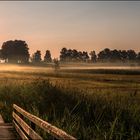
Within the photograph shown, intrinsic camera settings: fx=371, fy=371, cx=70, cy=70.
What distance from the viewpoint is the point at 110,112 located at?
14.2 m

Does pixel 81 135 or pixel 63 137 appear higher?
pixel 63 137

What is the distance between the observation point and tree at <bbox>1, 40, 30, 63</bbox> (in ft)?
575

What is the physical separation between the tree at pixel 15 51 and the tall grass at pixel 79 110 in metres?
154

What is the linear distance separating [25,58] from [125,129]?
6756 inches

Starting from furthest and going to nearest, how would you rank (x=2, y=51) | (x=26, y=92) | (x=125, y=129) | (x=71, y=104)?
(x=2, y=51) < (x=26, y=92) < (x=71, y=104) < (x=125, y=129)

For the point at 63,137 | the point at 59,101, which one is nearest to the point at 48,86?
the point at 59,101

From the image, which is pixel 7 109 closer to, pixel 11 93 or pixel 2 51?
pixel 11 93

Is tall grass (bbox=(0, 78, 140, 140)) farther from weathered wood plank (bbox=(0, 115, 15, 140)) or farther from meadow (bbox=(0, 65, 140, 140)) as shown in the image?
weathered wood plank (bbox=(0, 115, 15, 140))

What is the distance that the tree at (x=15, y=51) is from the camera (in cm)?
17512

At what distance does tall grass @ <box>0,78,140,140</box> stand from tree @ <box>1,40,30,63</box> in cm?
15421

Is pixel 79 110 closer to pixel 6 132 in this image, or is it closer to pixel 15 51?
pixel 6 132

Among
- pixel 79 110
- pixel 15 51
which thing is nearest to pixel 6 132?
pixel 79 110

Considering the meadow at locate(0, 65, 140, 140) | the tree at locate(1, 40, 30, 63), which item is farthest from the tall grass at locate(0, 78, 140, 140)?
the tree at locate(1, 40, 30, 63)

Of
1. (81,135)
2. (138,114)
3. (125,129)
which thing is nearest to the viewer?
(81,135)
